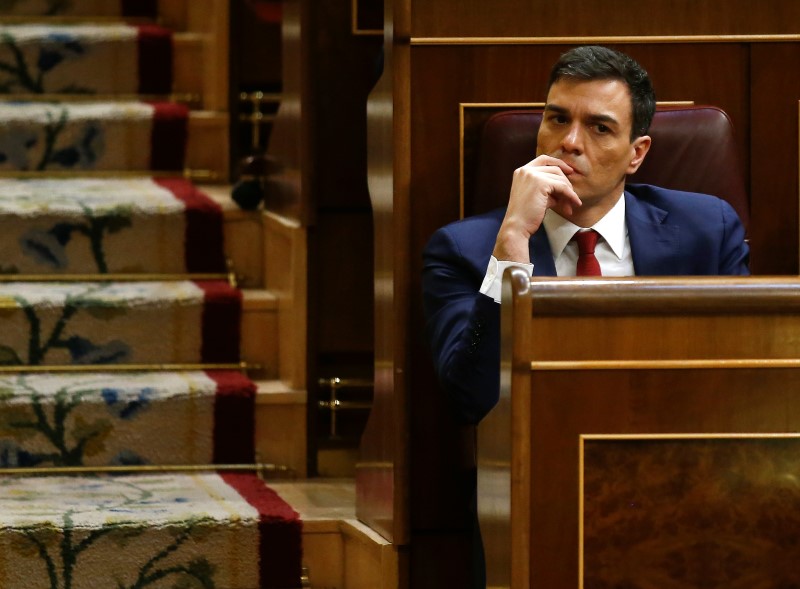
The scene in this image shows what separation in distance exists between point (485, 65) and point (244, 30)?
4.70 ft

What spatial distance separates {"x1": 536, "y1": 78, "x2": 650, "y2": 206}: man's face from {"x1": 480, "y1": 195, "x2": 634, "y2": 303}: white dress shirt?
0.05m

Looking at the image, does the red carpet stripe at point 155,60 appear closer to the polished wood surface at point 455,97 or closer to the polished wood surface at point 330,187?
the polished wood surface at point 330,187

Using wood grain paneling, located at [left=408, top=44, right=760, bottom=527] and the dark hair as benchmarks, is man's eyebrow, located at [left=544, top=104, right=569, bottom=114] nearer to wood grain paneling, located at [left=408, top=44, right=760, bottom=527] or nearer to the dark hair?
the dark hair

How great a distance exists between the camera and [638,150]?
2.15 metres

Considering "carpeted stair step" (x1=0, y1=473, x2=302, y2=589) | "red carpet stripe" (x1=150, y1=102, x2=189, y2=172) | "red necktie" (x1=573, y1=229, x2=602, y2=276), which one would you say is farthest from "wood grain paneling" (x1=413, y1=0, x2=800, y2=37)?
"red carpet stripe" (x1=150, y1=102, x2=189, y2=172)

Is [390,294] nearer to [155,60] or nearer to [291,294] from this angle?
[291,294]

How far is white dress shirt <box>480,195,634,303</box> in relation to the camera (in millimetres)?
2121

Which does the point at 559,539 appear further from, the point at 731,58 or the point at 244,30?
the point at 244,30

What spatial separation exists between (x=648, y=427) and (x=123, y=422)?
1346 millimetres

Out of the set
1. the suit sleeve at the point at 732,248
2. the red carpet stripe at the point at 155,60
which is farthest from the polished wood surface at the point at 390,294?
the red carpet stripe at the point at 155,60

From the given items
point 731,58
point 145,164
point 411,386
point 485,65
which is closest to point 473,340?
point 411,386

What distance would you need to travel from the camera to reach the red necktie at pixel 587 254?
2.09 meters

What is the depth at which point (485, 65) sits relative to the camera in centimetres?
223

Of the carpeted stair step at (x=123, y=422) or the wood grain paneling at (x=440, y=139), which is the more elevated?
A: the wood grain paneling at (x=440, y=139)
